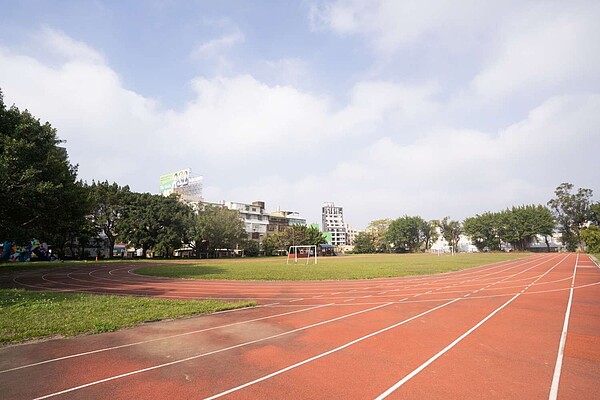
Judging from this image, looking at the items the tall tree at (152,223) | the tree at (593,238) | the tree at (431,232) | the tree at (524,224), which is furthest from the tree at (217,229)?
the tree at (524,224)

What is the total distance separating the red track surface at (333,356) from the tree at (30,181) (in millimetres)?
14467

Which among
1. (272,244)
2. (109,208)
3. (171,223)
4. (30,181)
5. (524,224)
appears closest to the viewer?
(30,181)

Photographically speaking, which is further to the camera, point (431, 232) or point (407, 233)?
point (431, 232)

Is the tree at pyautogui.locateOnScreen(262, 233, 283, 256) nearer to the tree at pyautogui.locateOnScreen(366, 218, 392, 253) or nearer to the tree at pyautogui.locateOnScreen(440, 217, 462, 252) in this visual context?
the tree at pyautogui.locateOnScreen(366, 218, 392, 253)

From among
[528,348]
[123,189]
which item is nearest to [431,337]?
[528,348]

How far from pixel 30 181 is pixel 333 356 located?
68.3ft

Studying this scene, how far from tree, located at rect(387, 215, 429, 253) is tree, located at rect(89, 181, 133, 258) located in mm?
71981

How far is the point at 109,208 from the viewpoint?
4972cm

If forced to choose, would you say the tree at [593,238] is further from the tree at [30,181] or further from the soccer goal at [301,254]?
the tree at [30,181]

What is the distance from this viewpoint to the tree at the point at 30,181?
60.4 ft

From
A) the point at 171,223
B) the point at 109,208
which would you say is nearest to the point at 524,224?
the point at 171,223

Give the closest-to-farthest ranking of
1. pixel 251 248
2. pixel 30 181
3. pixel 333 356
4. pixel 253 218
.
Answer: pixel 333 356, pixel 30 181, pixel 251 248, pixel 253 218

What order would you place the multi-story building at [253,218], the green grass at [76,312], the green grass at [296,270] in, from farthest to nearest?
the multi-story building at [253,218], the green grass at [296,270], the green grass at [76,312]

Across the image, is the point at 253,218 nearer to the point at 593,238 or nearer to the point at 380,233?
the point at 380,233
